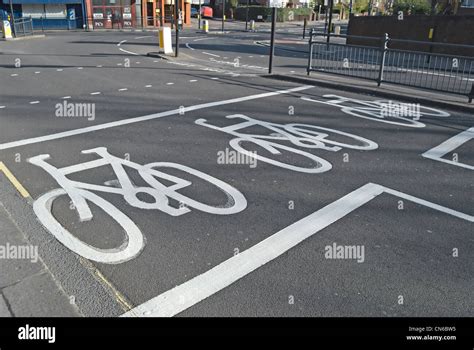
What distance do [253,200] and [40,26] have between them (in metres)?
39.8

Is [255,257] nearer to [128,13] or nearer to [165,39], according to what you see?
[165,39]

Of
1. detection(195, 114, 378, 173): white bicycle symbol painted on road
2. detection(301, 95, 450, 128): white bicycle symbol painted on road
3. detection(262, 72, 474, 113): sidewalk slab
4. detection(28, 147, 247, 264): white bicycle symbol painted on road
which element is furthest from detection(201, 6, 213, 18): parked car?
detection(28, 147, 247, 264): white bicycle symbol painted on road

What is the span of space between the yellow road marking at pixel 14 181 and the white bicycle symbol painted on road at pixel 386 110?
21.8ft

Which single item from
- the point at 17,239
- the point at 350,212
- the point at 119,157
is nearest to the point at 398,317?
the point at 350,212

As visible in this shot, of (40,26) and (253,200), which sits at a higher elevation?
(40,26)

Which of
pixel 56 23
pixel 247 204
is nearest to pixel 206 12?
pixel 56 23

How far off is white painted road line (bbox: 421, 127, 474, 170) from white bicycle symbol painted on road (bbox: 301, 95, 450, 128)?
80 centimetres

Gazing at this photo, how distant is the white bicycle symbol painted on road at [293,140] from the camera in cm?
597

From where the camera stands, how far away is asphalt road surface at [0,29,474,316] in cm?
328

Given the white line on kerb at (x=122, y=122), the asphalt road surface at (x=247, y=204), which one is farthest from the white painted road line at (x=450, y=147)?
the white line on kerb at (x=122, y=122)

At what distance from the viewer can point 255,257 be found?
3715 mm

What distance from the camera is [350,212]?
15.0ft
